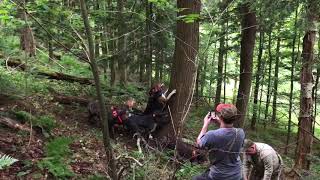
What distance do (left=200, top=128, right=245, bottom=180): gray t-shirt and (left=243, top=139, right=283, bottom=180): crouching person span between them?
1078 millimetres

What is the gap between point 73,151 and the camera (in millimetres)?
7738

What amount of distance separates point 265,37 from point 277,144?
6.28 meters

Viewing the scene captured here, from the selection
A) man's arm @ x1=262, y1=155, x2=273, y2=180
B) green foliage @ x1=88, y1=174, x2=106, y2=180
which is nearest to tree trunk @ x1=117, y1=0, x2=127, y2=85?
green foliage @ x1=88, y1=174, x2=106, y2=180

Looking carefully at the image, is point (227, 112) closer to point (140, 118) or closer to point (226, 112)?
point (226, 112)

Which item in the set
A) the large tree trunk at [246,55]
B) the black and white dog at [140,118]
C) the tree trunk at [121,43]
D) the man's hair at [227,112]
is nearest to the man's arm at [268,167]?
the man's hair at [227,112]

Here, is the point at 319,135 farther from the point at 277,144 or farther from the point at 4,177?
the point at 4,177

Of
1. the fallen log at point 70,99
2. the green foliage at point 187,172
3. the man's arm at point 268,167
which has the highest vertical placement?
the fallen log at point 70,99

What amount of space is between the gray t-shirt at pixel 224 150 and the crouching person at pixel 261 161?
1078mm

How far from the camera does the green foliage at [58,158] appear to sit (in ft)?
21.5

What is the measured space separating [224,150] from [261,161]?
1.69 metres

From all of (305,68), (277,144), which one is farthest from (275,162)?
(277,144)

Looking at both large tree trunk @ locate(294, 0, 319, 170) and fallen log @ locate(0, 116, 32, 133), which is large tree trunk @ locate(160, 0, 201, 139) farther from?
fallen log @ locate(0, 116, 32, 133)

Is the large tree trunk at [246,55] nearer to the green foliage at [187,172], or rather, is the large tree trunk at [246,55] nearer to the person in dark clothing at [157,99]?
the person in dark clothing at [157,99]

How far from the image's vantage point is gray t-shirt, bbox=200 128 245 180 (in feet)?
14.5
